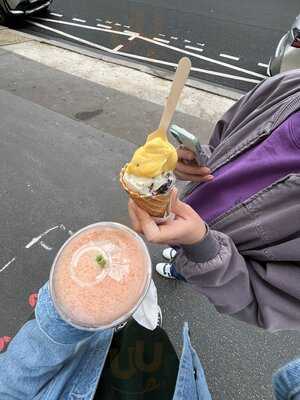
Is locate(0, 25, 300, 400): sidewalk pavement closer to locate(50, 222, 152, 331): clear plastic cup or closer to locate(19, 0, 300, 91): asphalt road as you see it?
locate(19, 0, 300, 91): asphalt road

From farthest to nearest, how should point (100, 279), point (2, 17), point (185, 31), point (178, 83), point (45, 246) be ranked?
point (185, 31) → point (2, 17) → point (45, 246) → point (100, 279) → point (178, 83)

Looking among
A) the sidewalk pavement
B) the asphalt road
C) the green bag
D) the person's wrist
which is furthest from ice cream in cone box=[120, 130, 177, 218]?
the asphalt road

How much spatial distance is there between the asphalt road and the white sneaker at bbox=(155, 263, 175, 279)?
392 centimetres

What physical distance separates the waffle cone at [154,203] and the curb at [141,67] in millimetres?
4483

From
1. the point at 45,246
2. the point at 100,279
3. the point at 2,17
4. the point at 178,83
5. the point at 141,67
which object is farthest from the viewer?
the point at 2,17

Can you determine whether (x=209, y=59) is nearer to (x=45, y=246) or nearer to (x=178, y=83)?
(x=45, y=246)

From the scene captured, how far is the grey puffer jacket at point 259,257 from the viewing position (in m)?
1.00

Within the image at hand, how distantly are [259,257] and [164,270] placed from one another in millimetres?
1551

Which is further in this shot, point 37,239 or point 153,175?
point 37,239

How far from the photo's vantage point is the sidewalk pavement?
2.27m

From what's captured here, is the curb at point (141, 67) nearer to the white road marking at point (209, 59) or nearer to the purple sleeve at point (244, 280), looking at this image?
the white road marking at point (209, 59)

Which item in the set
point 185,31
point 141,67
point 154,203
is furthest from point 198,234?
point 185,31

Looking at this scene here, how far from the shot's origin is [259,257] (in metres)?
1.06

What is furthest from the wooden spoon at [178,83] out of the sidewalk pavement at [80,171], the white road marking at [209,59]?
the white road marking at [209,59]
